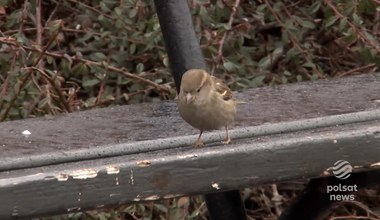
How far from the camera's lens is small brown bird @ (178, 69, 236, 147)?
195 centimetres

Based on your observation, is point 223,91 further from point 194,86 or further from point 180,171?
point 180,171

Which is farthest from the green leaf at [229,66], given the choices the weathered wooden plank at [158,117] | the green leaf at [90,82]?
the weathered wooden plank at [158,117]

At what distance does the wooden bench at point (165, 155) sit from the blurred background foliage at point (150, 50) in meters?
1.07

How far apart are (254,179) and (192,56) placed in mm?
711

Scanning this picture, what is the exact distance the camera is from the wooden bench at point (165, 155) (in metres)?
1.46

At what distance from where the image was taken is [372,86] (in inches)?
82.3

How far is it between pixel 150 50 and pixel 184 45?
4.27 feet

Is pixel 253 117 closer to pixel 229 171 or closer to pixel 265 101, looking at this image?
pixel 265 101

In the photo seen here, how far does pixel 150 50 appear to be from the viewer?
346 cm

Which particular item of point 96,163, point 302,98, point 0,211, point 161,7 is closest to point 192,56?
point 161,7

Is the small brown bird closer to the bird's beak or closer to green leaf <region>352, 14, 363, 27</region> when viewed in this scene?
the bird's beak

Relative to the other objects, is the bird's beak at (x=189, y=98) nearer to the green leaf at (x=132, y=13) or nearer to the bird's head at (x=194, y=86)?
the bird's head at (x=194, y=86)

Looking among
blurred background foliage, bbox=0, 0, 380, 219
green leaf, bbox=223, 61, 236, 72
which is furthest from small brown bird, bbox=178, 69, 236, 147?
green leaf, bbox=223, 61, 236, 72

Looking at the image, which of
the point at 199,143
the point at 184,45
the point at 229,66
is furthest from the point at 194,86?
the point at 229,66
